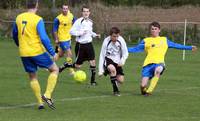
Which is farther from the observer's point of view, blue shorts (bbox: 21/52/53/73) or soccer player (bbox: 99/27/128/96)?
soccer player (bbox: 99/27/128/96)

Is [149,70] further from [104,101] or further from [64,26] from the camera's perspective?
[64,26]

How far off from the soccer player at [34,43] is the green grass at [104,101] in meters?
0.64

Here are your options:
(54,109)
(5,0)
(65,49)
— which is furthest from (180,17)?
(54,109)

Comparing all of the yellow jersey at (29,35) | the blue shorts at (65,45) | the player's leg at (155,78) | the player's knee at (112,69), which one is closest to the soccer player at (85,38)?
the blue shorts at (65,45)

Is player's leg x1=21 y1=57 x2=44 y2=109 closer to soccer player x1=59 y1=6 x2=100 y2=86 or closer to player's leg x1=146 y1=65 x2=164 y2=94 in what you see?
player's leg x1=146 y1=65 x2=164 y2=94

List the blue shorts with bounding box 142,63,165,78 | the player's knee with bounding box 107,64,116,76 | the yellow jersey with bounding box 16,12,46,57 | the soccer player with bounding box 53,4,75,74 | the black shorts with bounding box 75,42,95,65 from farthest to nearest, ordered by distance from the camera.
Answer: the soccer player with bounding box 53,4,75,74 < the black shorts with bounding box 75,42,95,65 < the blue shorts with bounding box 142,63,165,78 < the player's knee with bounding box 107,64,116,76 < the yellow jersey with bounding box 16,12,46,57

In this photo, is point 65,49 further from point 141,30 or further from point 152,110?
point 141,30

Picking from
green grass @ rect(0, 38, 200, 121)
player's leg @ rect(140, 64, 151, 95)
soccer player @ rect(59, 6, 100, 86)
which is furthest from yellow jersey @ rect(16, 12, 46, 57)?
soccer player @ rect(59, 6, 100, 86)

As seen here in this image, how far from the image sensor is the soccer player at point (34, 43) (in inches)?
463

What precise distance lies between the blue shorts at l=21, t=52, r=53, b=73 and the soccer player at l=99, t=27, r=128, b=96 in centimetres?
270

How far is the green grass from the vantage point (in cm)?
1119

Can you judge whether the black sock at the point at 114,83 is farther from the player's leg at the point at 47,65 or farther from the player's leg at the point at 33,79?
the player's leg at the point at 33,79

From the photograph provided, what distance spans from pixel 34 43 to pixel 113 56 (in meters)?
3.28

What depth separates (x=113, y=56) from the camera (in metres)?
14.8
